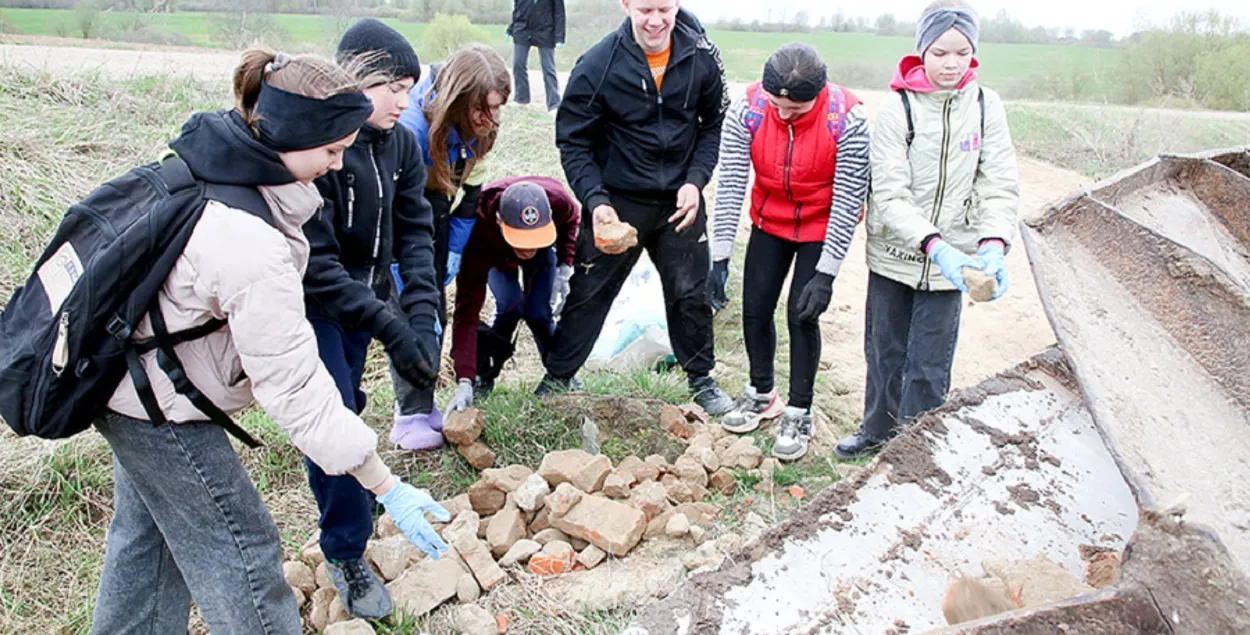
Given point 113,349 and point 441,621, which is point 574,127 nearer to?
point 441,621

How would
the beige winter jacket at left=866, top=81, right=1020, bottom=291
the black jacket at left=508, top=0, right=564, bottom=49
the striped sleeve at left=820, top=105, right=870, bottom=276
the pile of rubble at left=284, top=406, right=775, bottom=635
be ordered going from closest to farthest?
1. the pile of rubble at left=284, top=406, right=775, bottom=635
2. the beige winter jacket at left=866, top=81, right=1020, bottom=291
3. the striped sleeve at left=820, top=105, right=870, bottom=276
4. the black jacket at left=508, top=0, right=564, bottom=49

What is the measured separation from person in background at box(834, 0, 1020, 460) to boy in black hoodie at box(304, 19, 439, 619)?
1577 mm

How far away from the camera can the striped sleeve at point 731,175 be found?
3.33 meters

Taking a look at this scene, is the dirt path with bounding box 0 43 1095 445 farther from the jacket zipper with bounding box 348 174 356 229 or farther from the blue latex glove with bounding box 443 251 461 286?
the jacket zipper with bounding box 348 174 356 229

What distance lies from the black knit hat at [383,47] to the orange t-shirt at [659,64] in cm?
112

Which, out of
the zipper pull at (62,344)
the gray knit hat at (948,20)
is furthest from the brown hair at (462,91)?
the zipper pull at (62,344)

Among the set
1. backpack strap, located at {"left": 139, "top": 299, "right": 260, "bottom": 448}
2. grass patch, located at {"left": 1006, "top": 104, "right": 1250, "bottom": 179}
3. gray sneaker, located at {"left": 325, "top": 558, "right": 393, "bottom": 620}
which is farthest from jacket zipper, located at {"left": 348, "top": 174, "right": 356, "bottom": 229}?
grass patch, located at {"left": 1006, "top": 104, "right": 1250, "bottom": 179}

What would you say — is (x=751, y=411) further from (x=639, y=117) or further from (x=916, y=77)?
(x=916, y=77)

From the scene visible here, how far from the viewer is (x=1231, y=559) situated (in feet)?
3.95

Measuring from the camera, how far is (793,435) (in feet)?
11.7

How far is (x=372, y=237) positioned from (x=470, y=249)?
995 millimetres

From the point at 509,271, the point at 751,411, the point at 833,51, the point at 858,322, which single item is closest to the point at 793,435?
the point at 751,411

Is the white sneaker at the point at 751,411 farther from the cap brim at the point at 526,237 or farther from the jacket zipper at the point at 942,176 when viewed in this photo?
the cap brim at the point at 526,237

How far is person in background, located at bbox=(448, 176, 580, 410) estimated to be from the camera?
3342 millimetres
